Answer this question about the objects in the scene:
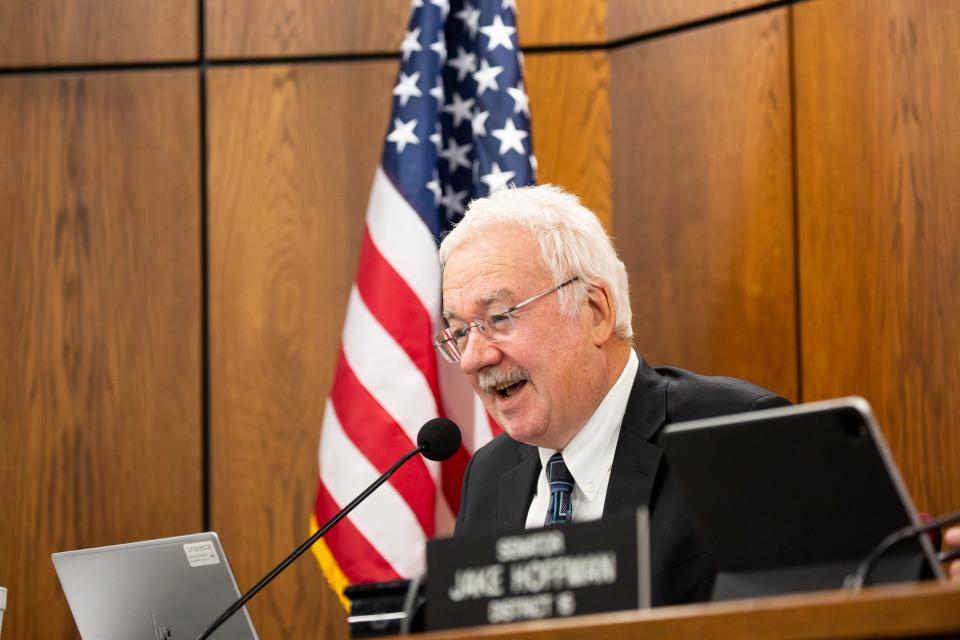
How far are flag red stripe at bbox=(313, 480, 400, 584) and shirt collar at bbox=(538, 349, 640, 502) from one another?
0.98 m

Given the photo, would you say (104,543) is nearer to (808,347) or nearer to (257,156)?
(257,156)

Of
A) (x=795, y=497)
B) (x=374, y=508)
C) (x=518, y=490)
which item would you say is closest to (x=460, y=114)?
(x=374, y=508)

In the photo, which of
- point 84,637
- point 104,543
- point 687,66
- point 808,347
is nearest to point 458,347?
point 84,637

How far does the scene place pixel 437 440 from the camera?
2434 mm

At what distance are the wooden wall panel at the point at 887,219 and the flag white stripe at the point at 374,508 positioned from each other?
1.16 metres

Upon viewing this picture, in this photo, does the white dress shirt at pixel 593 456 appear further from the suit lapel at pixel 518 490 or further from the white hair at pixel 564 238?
the white hair at pixel 564 238

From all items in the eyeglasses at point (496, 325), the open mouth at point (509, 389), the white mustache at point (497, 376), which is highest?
the eyeglasses at point (496, 325)

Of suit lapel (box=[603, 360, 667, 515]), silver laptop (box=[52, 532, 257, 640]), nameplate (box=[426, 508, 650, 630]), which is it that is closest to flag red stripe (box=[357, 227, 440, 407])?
suit lapel (box=[603, 360, 667, 515])

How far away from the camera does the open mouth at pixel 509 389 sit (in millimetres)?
2598

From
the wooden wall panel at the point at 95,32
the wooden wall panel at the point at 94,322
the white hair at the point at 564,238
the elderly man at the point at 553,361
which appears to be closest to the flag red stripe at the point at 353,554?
the wooden wall panel at the point at 94,322

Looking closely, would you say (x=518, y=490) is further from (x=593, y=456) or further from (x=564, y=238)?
(x=564, y=238)

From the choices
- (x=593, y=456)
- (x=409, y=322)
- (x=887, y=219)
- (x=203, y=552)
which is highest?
(x=887, y=219)

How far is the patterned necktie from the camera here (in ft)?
8.04

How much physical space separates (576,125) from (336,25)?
0.83 m
